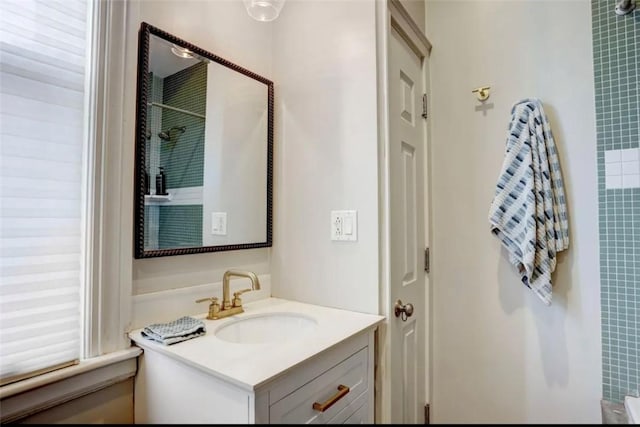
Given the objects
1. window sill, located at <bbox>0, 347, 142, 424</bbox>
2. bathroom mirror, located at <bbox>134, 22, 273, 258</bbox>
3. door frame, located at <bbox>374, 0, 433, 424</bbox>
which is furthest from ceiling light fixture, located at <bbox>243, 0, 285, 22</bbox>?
window sill, located at <bbox>0, 347, 142, 424</bbox>

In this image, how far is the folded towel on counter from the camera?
3.16 ft

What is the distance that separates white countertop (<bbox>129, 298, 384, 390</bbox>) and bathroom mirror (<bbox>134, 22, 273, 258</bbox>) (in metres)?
0.34

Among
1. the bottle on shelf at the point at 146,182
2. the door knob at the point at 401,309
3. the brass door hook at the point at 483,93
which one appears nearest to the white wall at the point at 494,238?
the brass door hook at the point at 483,93

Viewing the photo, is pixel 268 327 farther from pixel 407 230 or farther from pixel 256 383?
pixel 407 230

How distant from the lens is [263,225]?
1.54 m

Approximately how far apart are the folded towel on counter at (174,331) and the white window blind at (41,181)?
198mm

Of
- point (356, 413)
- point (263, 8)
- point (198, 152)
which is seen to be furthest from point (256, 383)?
point (263, 8)

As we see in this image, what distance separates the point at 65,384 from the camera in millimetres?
882

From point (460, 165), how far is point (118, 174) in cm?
148

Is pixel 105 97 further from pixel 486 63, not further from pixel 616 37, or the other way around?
pixel 616 37

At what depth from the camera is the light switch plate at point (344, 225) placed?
4.34ft

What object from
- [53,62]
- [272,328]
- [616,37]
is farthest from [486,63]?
[53,62]

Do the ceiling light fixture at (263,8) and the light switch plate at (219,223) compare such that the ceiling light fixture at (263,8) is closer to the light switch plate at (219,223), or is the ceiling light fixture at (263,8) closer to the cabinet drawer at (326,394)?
the light switch plate at (219,223)

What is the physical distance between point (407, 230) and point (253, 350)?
863mm
